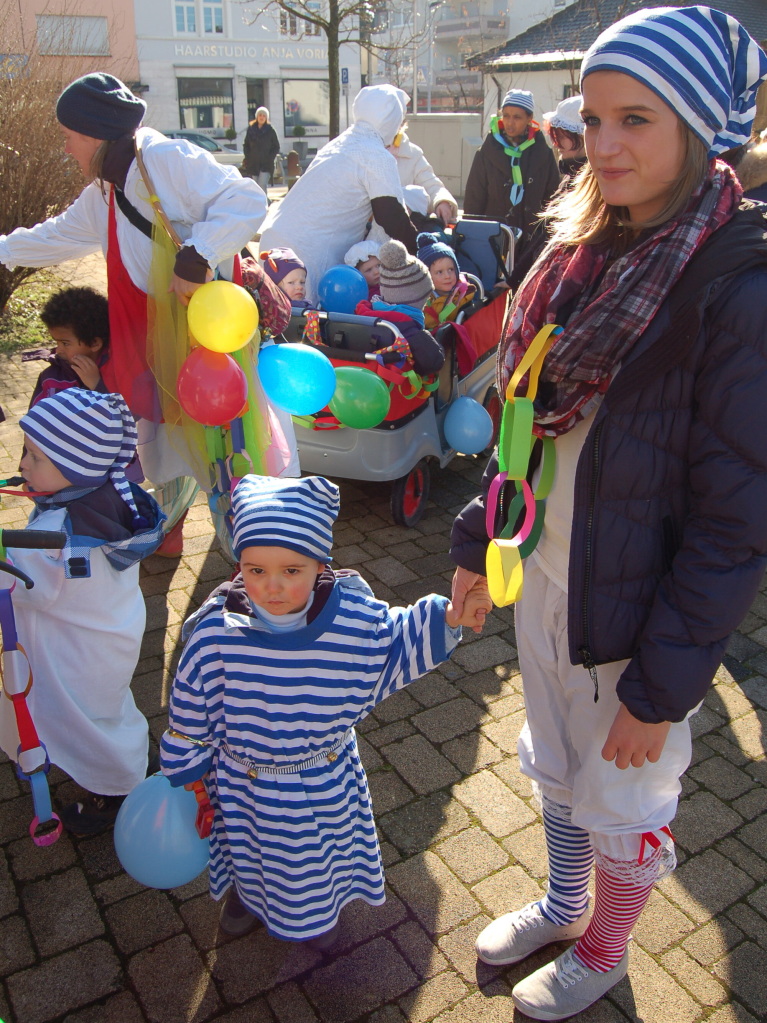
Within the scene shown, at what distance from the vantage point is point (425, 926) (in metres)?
2.35

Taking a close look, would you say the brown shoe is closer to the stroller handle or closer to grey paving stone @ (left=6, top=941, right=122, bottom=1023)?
grey paving stone @ (left=6, top=941, right=122, bottom=1023)

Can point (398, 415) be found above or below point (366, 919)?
above

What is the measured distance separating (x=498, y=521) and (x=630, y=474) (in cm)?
40

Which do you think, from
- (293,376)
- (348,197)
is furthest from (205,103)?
(293,376)

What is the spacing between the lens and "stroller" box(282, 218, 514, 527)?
420 centimetres

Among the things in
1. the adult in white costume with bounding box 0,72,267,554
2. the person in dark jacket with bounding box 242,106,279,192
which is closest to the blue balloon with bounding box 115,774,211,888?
the adult in white costume with bounding box 0,72,267,554

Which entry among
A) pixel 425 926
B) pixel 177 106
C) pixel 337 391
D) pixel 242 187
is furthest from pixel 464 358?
pixel 177 106

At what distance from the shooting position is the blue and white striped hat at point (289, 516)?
183cm

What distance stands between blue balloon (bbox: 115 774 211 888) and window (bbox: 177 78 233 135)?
38.0 meters

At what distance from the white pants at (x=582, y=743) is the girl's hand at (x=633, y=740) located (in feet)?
0.33

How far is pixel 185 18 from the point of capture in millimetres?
34531

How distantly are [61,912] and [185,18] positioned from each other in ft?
128

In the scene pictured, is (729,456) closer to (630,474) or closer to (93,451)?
(630,474)

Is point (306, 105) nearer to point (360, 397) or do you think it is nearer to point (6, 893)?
point (360, 397)
